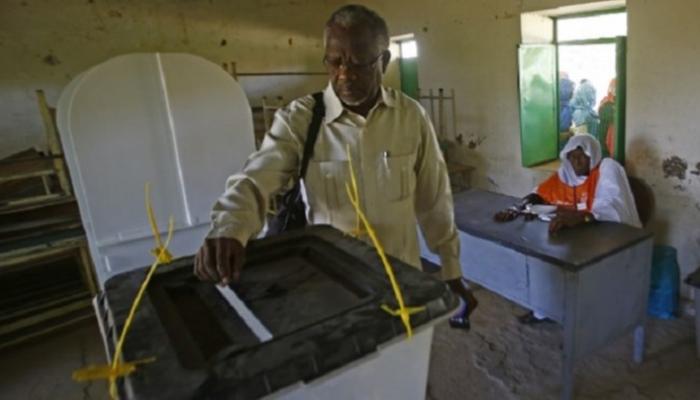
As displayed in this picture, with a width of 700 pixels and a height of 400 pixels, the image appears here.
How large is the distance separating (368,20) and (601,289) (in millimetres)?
1664

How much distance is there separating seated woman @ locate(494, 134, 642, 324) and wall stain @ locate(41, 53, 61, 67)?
12.4 feet

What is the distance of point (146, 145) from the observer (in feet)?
8.07

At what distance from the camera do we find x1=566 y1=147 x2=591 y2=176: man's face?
2689mm

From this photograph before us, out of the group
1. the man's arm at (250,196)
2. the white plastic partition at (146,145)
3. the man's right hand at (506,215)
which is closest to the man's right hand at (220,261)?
the man's arm at (250,196)

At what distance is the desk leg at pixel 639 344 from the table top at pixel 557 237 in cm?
55

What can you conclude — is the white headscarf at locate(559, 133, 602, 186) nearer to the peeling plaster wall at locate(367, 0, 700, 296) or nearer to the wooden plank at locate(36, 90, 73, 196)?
the peeling plaster wall at locate(367, 0, 700, 296)

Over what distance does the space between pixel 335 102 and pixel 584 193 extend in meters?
2.20

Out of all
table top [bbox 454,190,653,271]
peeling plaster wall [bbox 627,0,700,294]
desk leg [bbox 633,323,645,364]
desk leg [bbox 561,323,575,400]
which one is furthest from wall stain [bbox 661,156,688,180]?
desk leg [bbox 561,323,575,400]

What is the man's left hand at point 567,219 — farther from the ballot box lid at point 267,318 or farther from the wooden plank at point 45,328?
the wooden plank at point 45,328

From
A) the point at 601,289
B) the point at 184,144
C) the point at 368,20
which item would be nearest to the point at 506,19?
the point at 601,289

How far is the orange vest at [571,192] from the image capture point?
2691mm

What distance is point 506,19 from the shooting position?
3.36m

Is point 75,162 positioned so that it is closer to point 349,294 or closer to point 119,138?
point 119,138

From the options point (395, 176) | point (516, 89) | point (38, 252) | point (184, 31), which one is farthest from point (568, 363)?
Result: point (184, 31)
